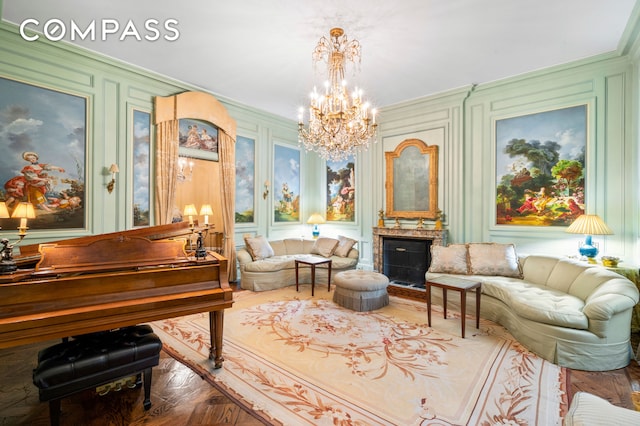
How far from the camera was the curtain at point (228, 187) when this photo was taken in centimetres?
611

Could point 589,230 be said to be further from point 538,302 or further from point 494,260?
point 538,302

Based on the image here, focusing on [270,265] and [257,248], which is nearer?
[270,265]

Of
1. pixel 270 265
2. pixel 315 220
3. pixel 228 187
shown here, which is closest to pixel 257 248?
pixel 270 265

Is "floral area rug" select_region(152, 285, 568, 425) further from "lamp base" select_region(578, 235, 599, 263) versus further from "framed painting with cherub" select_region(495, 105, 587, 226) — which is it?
"framed painting with cherub" select_region(495, 105, 587, 226)

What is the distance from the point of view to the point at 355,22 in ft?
11.9

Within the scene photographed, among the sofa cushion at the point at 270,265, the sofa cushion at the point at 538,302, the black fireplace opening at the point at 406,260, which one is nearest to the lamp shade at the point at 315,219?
the sofa cushion at the point at 270,265

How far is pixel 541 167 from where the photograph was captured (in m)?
4.93

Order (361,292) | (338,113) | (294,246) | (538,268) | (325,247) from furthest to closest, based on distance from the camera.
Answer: (294,246), (325,247), (361,292), (538,268), (338,113)

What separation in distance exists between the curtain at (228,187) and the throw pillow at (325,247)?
1.77m

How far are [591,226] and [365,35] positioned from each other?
3.94m

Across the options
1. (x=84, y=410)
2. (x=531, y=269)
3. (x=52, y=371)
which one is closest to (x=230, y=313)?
(x=84, y=410)

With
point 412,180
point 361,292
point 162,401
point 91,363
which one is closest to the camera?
point 91,363

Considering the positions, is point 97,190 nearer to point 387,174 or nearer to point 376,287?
point 376,287

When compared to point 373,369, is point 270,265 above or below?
above
